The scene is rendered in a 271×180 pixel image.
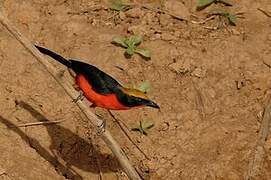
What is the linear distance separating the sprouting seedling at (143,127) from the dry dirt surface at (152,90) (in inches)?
2.0

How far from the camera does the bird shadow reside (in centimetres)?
545

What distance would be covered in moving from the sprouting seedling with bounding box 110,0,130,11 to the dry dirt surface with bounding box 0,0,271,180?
6cm

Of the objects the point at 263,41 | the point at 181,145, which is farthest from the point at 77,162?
the point at 263,41

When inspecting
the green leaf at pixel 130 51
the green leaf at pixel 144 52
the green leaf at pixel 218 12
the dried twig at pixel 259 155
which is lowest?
the dried twig at pixel 259 155

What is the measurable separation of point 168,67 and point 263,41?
1.12 m

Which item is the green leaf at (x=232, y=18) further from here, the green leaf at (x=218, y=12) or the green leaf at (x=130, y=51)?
the green leaf at (x=130, y=51)

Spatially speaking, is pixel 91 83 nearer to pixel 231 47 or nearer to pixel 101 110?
pixel 101 110

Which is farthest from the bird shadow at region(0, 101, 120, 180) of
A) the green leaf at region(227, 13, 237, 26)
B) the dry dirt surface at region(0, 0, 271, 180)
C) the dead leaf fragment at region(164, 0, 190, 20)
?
the green leaf at region(227, 13, 237, 26)

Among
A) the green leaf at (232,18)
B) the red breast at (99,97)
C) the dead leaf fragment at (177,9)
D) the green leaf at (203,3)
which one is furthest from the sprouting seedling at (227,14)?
the red breast at (99,97)

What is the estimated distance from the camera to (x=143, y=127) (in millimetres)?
5812

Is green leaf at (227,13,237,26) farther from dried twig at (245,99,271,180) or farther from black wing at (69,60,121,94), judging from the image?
black wing at (69,60,121,94)

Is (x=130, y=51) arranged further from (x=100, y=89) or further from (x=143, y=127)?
(x=100, y=89)

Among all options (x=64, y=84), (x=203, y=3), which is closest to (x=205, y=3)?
(x=203, y=3)

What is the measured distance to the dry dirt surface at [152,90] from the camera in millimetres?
5590
